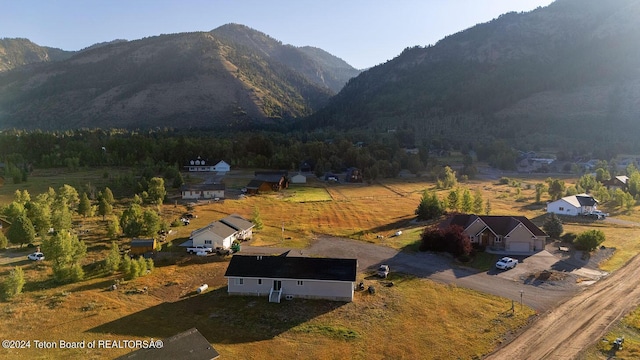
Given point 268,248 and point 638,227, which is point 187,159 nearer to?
point 268,248

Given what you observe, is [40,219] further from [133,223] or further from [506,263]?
[506,263]

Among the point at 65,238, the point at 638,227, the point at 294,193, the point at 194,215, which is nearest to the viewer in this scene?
the point at 65,238

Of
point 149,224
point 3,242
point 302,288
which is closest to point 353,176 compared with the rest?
point 149,224

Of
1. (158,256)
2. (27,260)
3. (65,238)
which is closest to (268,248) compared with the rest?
(158,256)

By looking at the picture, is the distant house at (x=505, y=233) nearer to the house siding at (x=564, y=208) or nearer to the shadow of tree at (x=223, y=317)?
the house siding at (x=564, y=208)

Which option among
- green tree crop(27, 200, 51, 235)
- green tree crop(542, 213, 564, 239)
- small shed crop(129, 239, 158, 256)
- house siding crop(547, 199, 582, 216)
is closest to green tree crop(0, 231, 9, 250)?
green tree crop(27, 200, 51, 235)

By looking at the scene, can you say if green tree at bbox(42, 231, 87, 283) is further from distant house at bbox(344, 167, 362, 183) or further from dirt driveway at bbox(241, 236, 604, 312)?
distant house at bbox(344, 167, 362, 183)

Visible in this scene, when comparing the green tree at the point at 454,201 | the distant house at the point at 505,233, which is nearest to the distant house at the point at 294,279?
the distant house at the point at 505,233
